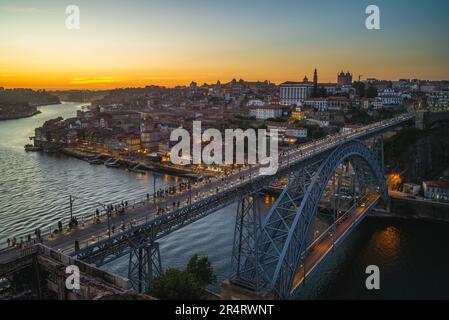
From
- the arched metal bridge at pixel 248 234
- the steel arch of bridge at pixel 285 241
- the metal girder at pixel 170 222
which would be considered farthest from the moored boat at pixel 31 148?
the steel arch of bridge at pixel 285 241

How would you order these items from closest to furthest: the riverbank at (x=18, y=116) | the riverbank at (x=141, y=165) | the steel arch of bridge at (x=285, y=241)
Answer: the steel arch of bridge at (x=285, y=241), the riverbank at (x=141, y=165), the riverbank at (x=18, y=116)

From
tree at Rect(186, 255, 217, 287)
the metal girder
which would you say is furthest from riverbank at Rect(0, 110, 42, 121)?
the metal girder

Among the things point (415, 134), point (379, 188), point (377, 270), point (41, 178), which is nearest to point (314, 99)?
point (415, 134)

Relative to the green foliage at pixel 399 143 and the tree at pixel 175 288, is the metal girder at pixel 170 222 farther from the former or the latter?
the green foliage at pixel 399 143

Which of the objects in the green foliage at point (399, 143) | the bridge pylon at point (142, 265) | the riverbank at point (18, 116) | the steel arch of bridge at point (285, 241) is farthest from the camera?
the riverbank at point (18, 116)

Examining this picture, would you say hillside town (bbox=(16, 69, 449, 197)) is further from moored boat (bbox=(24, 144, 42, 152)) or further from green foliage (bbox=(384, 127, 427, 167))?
green foliage (bbox=(384, 127, 427, 167))
